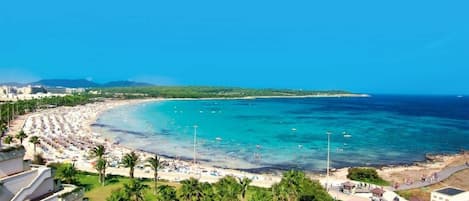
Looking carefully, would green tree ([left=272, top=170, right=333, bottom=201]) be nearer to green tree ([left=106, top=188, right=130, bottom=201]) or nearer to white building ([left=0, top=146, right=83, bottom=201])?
green tree ([left=106, top=188, right=130, bottom=201])

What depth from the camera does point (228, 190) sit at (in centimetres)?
3497

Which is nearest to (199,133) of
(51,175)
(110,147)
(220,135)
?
(220,135)

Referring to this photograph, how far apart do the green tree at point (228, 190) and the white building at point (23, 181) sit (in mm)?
14489

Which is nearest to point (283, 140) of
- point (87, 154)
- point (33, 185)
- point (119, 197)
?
point (87, 154)

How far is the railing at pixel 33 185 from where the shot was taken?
18281 millimetres

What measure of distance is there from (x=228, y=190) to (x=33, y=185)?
59.6 feet

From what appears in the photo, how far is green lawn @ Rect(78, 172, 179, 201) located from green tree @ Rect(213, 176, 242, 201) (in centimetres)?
925

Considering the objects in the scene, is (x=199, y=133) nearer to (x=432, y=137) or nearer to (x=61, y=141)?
(x=61, y=141)

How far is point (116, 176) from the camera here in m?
53.2

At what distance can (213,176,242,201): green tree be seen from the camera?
111 ft

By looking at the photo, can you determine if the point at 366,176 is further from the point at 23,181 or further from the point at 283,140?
the point at 23,181

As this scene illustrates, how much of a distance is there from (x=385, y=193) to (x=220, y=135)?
203ft

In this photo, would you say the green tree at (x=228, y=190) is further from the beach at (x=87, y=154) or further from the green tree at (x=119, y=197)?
the beach at (x=87, y=154)

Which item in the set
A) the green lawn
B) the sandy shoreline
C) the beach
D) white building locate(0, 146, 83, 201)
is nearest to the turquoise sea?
the sandy shoreline
